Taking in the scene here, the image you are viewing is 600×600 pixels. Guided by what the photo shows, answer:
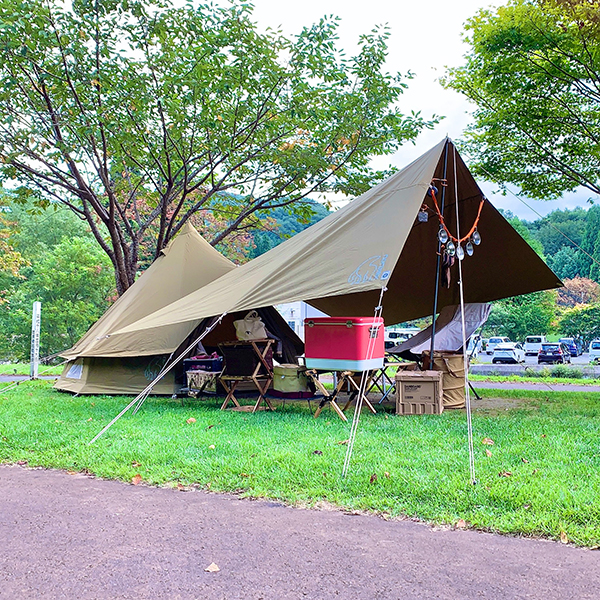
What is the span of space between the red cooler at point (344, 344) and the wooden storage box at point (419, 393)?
666 millimetres

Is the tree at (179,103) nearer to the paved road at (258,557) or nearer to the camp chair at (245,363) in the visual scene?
the camp chair at (245,363)

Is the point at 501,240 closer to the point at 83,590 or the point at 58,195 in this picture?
the point at 83,590

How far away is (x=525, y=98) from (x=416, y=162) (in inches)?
154

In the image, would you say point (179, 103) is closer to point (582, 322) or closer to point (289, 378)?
point (289, 378)

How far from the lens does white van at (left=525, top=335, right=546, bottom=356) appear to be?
28469mm

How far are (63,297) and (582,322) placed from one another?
26018 mm

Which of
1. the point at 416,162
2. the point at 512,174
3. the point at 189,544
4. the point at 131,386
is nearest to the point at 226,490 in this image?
the point at 189,544

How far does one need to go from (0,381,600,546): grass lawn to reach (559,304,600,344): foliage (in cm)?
2585

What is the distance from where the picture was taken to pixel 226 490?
323 cm

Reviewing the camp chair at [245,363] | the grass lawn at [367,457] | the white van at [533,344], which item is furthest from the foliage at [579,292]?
the camp chair at [245,363]

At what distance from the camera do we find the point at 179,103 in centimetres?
834

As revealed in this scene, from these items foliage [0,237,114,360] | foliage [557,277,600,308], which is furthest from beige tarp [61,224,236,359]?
foliage [557,277,600,308]

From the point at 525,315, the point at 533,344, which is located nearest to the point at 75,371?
the point at 533,344

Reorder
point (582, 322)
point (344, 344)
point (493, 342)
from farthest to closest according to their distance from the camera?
point (493, 342) → point (582, 322) → point (344, 344)
